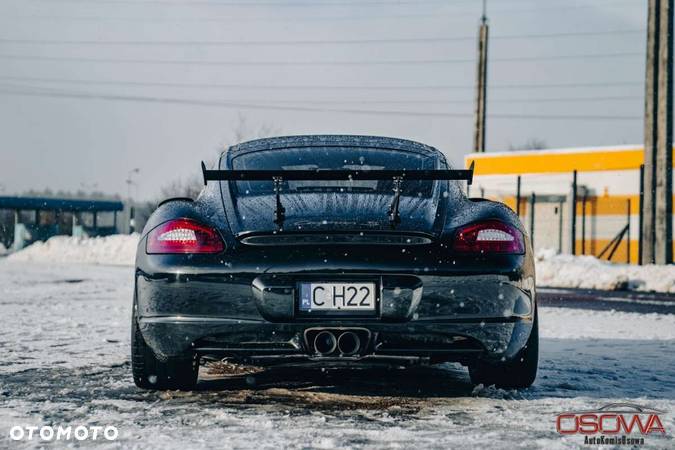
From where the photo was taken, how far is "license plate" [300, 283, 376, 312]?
4031 millimetres

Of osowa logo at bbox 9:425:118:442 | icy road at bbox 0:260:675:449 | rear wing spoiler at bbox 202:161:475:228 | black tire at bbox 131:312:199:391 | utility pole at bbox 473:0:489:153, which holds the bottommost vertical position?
osowa logo at bbox 9:425:118:442

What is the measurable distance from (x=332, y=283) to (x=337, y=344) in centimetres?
28

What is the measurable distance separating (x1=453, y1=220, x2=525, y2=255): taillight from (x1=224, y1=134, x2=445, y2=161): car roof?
106 cm

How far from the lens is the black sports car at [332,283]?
159 inches

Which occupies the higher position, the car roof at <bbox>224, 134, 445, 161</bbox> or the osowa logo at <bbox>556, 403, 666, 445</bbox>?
the car roof at <bbox>224, 134, 445, 161</bbox>

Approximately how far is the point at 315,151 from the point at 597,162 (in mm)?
25575

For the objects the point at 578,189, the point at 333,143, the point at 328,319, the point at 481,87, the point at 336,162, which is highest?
the point at 481,87

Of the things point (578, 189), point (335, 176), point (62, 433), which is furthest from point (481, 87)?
point (62, 433)

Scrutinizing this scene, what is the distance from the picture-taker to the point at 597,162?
2923 cm

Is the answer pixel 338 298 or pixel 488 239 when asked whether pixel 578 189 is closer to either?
pixel 488 239

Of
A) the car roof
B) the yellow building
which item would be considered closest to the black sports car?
the car roof

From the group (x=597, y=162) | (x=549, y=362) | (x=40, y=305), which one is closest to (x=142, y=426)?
(x=549, y=362)

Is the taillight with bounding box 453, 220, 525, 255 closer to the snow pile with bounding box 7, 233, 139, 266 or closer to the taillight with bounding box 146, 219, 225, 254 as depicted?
the taillight with bounding box 146, 219, 225, 254

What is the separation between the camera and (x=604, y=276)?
16.9 metres
